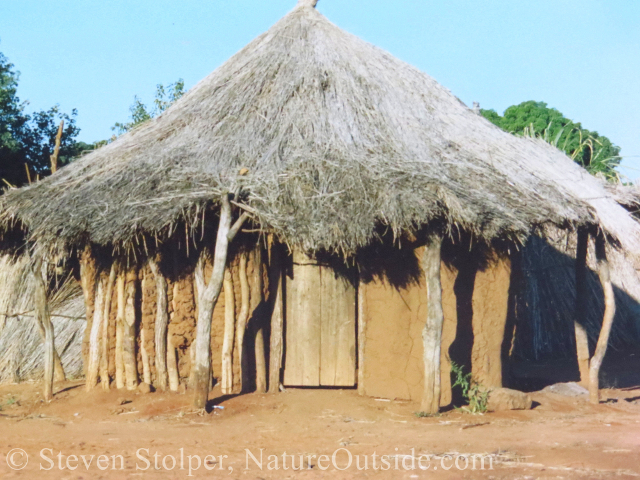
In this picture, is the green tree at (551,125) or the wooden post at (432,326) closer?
the wooden post at (432,326)

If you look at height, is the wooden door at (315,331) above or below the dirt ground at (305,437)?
above

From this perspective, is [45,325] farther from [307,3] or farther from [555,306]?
[555,306]

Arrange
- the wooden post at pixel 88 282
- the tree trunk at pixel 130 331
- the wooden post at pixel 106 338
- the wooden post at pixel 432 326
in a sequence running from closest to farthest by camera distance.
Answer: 1. the wooden post at pixel 432 326
2. the tree trunk at pixel 130 331
3. the wooden post at pixel 106 338
4. the wooden post at pixel 88 282

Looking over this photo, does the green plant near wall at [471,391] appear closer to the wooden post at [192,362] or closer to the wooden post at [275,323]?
the wooden post at [275,323]

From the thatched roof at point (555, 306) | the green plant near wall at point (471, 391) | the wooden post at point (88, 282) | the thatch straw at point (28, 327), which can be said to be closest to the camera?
the green plant near wall at point (471, 391)

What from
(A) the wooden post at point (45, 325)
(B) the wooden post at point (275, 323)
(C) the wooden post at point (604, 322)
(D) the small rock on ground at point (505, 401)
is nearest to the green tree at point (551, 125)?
(C) the wooden post at point (604, 322)

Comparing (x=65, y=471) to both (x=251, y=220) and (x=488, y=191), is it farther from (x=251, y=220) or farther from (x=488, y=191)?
(x=488, y=191)

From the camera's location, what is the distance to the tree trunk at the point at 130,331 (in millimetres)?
8062

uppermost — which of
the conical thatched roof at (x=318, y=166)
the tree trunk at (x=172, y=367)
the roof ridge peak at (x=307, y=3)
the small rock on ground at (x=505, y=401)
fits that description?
the roof ridge peak at (x=307, y=3)

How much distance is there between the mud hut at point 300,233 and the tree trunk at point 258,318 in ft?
0.05

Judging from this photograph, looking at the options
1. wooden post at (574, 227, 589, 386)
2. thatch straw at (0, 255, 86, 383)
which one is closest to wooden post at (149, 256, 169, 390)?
thatch straw at (0, 255, 86, 383)

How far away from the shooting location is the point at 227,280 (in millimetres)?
7961

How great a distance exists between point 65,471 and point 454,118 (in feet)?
20.2

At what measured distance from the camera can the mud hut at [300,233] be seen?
7.18 m
